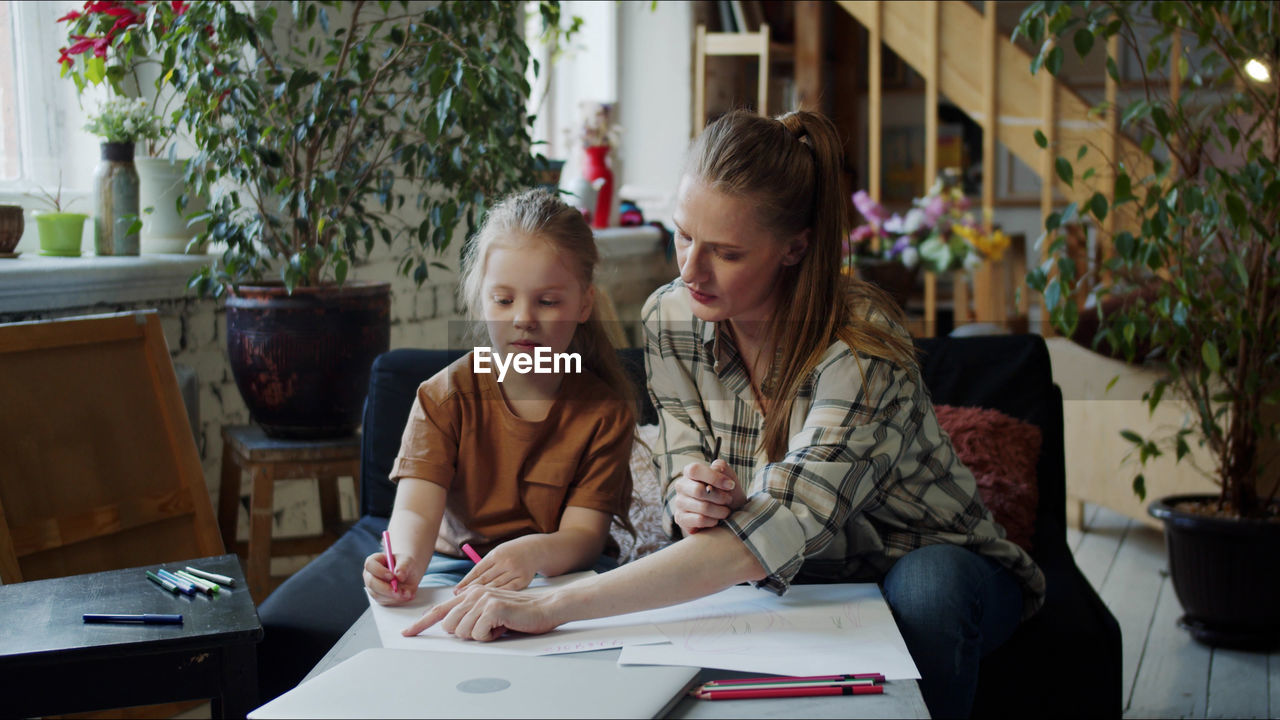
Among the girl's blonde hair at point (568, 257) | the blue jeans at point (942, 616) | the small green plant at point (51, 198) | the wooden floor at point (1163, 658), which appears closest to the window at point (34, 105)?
the small green plant at point (51, 198)

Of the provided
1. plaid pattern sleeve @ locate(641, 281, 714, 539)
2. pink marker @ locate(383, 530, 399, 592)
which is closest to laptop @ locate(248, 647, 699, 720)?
pink marker @ locate(383, 530, 399, 592)

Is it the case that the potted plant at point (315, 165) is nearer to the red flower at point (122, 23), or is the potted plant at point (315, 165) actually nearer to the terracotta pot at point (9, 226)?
the red flower at point (122, 23)

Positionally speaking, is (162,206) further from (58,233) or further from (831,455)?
(831,455)

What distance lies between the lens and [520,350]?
1.41 metres

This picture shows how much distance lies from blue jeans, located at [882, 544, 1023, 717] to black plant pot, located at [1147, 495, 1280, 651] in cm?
137

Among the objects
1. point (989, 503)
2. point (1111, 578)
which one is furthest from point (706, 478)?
point (1111, 578)

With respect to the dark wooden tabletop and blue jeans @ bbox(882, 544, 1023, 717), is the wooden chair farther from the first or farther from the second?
blue jeans @ bbox(882, 544, 1023, 717)

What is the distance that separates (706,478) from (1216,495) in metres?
1.96

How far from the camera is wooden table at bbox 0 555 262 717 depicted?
1.02 m

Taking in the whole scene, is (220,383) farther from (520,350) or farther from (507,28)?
(520,350)

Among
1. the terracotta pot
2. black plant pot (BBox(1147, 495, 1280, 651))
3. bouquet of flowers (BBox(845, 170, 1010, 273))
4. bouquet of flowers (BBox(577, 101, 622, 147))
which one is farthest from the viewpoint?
bouquet of flowers (BBox(577, 101, 622, 147))

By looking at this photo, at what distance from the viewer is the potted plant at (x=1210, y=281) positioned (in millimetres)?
2152

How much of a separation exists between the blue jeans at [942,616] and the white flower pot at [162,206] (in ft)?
5.48

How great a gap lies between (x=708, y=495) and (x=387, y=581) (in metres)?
0.34
